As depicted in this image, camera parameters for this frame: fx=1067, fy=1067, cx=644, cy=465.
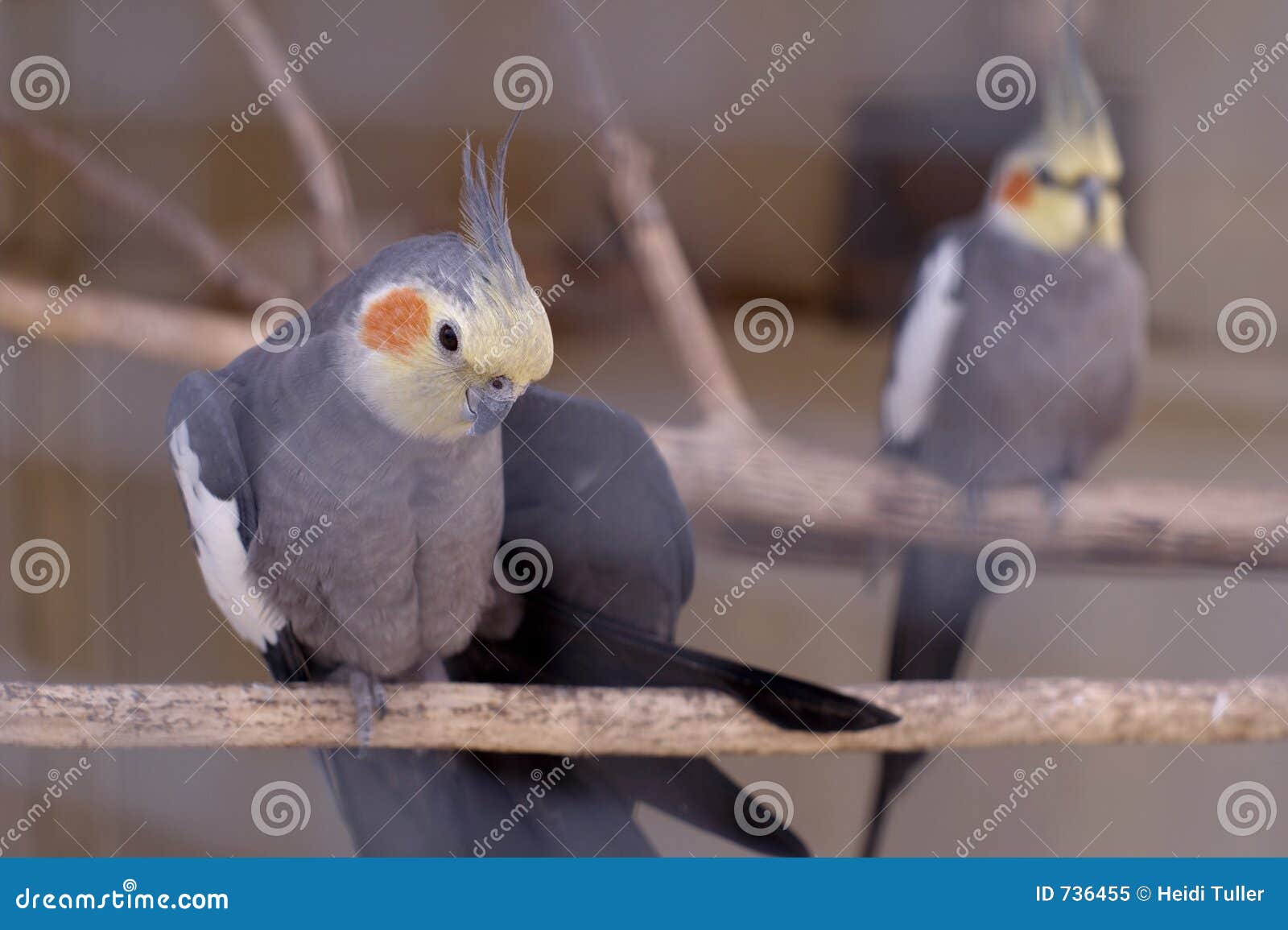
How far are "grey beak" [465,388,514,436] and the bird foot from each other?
1.21ft

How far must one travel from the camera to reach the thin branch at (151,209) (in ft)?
4.35

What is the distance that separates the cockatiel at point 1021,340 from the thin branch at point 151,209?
81 cm

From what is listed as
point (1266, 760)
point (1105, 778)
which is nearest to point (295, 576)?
point (1105, 778)

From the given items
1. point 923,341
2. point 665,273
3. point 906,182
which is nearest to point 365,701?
point 665,273

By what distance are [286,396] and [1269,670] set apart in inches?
51.5

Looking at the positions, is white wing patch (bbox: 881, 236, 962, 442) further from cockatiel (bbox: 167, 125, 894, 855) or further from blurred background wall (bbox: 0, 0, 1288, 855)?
cockatiel (bbox: 167, 125, 894, 855)

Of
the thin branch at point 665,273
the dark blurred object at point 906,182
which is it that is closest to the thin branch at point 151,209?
the thin branch at point 665,273

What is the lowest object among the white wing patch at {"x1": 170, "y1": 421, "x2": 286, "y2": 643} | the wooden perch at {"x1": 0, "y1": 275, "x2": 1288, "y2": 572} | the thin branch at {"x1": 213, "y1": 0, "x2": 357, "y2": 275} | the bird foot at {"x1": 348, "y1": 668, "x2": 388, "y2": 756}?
the bird foot at {"x1": 348, "y1": 668, "x2": 388, "y2": 756}

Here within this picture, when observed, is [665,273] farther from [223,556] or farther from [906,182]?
[223,556]

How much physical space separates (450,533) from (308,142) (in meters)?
0.53

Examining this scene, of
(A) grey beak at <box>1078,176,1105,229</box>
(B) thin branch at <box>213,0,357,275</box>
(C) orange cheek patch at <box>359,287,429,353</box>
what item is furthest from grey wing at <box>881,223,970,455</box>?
(B) thin branch at <box>213,0,357,275</box>

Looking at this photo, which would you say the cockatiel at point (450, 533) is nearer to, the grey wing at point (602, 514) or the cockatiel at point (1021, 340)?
→ the grey wing at point (602, 514)

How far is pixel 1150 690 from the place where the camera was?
139cm

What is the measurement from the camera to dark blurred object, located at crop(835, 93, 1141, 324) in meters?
1.34
